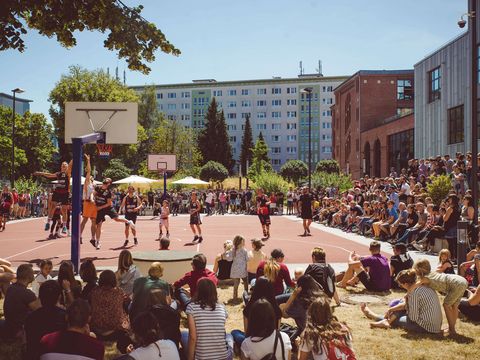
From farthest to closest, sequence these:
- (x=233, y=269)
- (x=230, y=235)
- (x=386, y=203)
Answer: (x=230, y=235), (x=386, y=203), (x=233, y=269)

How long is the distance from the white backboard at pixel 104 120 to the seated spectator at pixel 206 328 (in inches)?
400

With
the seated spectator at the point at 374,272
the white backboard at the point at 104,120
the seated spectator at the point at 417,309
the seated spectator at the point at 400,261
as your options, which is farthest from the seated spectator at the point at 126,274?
the white backboard at the point at 104,120

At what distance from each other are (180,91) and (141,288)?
372 feet

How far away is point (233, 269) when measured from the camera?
989 centimetres

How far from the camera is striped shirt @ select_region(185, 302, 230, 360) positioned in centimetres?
557

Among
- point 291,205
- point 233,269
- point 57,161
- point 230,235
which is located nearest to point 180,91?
point 57,161

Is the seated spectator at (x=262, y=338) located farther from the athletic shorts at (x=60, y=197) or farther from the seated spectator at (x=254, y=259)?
the athletic shorts at (x=60, y=197)

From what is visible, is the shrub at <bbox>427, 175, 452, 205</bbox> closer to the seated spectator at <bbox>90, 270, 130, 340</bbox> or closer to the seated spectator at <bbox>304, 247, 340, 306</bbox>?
the seated spectator at <bbox>304, 247, 340, 306</bbox>

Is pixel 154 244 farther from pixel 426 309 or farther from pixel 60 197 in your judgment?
pixel 426 309

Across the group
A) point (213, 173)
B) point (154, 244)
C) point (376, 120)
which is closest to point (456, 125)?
point (376, 120)

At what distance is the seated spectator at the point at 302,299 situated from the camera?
6.60 m

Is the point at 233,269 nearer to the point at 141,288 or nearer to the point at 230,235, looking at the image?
the point at 141,288

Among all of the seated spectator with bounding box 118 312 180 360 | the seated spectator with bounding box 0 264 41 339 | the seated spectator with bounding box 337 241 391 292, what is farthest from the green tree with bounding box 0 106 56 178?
the seated spectator with bounding box 118 312 180 360

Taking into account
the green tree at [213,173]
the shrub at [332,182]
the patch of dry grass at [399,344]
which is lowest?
the patch of dry grass at [399,344]
